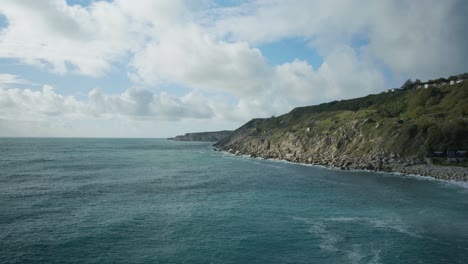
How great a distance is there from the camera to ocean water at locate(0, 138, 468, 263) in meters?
36.0

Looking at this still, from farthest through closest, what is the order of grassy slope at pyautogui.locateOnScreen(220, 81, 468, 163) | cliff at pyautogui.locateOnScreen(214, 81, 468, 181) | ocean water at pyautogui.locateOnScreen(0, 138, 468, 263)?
grassy slope at pyautogui.locateOnScreen(220, 81, 468, 163), cliff at pyautogui.locateOnScreen(214, 81, 468, 181), ocean water at pyautogui.locateOnScreen(0, 138, 468, 263)

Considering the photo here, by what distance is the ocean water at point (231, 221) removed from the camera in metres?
36.0

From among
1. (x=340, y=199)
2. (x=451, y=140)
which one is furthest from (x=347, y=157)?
(x=340, y=199)

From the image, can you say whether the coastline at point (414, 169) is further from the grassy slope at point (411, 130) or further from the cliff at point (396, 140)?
the grassy slope at point (411, 130)

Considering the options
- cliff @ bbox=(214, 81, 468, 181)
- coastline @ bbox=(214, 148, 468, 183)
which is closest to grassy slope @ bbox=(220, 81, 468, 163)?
cliff @ bbox=(214, 81, 468, 181)

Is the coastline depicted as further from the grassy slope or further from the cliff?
the grassy slope

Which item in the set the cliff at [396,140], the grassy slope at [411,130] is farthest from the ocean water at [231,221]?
the grassy slope at [411,130]

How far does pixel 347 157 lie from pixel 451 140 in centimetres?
3218

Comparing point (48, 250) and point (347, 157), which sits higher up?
point (347, 157)

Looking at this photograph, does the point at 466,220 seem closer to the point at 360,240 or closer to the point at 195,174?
the point at 360,240

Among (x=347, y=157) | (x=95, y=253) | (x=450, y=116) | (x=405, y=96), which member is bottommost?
(x=95, y=253)

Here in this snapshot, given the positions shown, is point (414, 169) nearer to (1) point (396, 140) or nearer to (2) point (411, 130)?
(1) point (396, 140)

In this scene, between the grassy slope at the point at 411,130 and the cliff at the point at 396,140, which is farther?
the grassy slope at the point at 411,130

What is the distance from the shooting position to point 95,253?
118ft
